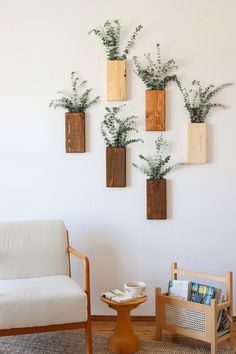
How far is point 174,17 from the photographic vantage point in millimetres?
3656

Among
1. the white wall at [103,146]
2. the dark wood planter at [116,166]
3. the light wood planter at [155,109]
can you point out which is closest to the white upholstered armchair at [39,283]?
the white wall at [103,146]

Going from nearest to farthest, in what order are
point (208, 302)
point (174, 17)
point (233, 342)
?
1. point (208, 302)
2. point (233, 342)
3. point (174, 17)

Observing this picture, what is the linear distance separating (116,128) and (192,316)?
4.51ft

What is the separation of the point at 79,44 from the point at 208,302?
195cm

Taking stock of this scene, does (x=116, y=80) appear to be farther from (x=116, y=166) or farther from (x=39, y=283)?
(x=39, y=283)

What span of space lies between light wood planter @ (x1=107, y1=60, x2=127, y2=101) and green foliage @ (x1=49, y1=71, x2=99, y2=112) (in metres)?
0.13

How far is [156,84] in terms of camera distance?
3662 mm

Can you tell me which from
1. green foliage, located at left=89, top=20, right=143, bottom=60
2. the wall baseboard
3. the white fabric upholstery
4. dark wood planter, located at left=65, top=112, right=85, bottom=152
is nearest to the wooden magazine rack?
the wall baseboard

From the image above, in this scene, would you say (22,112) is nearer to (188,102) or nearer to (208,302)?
(188,102)

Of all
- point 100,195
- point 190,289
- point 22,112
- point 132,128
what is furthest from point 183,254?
point 22,112

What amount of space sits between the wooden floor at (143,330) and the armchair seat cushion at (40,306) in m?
0.69

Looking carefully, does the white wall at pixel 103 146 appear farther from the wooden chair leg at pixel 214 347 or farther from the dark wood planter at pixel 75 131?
the wooden chair leg at pixel 214 347

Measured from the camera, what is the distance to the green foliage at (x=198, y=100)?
11.9 feet

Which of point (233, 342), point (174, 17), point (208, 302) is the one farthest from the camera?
point (174, 17)
